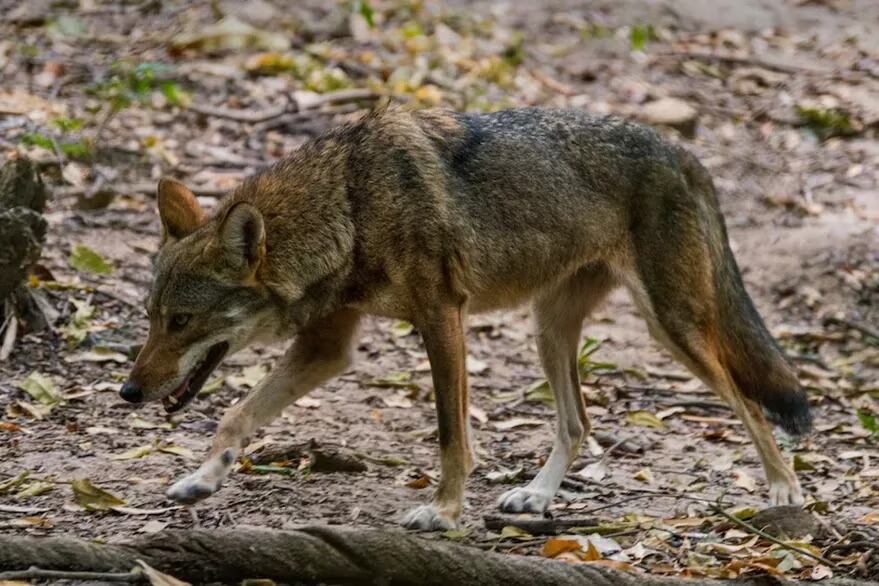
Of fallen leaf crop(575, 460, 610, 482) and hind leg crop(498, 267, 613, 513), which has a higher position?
hind leg crop(498, 267, 613, 513)

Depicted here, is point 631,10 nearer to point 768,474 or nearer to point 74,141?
point 74,141

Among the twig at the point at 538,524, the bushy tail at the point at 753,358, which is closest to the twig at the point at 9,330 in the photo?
the twig at the point at 538,524

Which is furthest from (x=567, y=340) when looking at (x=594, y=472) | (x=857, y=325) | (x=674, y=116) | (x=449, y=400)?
(x=674, y=116)

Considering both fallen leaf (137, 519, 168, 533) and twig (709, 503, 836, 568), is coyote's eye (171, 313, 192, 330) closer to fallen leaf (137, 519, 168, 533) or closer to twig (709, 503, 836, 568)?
fallen leaf (137, 519, 168, 533)

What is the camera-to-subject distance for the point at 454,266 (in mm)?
6457

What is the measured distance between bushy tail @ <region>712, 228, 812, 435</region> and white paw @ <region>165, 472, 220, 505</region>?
2928 mm

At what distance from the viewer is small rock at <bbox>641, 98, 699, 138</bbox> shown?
13812 mm

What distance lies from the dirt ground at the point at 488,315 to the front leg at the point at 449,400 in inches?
8.9

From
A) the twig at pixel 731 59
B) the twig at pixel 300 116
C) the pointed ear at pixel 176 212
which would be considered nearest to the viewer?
the pointed ear at pixel 176 212

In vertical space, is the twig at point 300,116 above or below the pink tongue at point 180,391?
below

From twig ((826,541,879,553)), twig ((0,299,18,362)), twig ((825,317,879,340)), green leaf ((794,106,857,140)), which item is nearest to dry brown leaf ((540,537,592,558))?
twig ((826,541,879,553))

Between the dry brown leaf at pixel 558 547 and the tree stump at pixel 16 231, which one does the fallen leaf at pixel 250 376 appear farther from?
the dry brown leaf at pixel 558 547

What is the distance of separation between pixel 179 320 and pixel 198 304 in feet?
0.38

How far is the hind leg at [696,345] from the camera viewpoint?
273 inches
